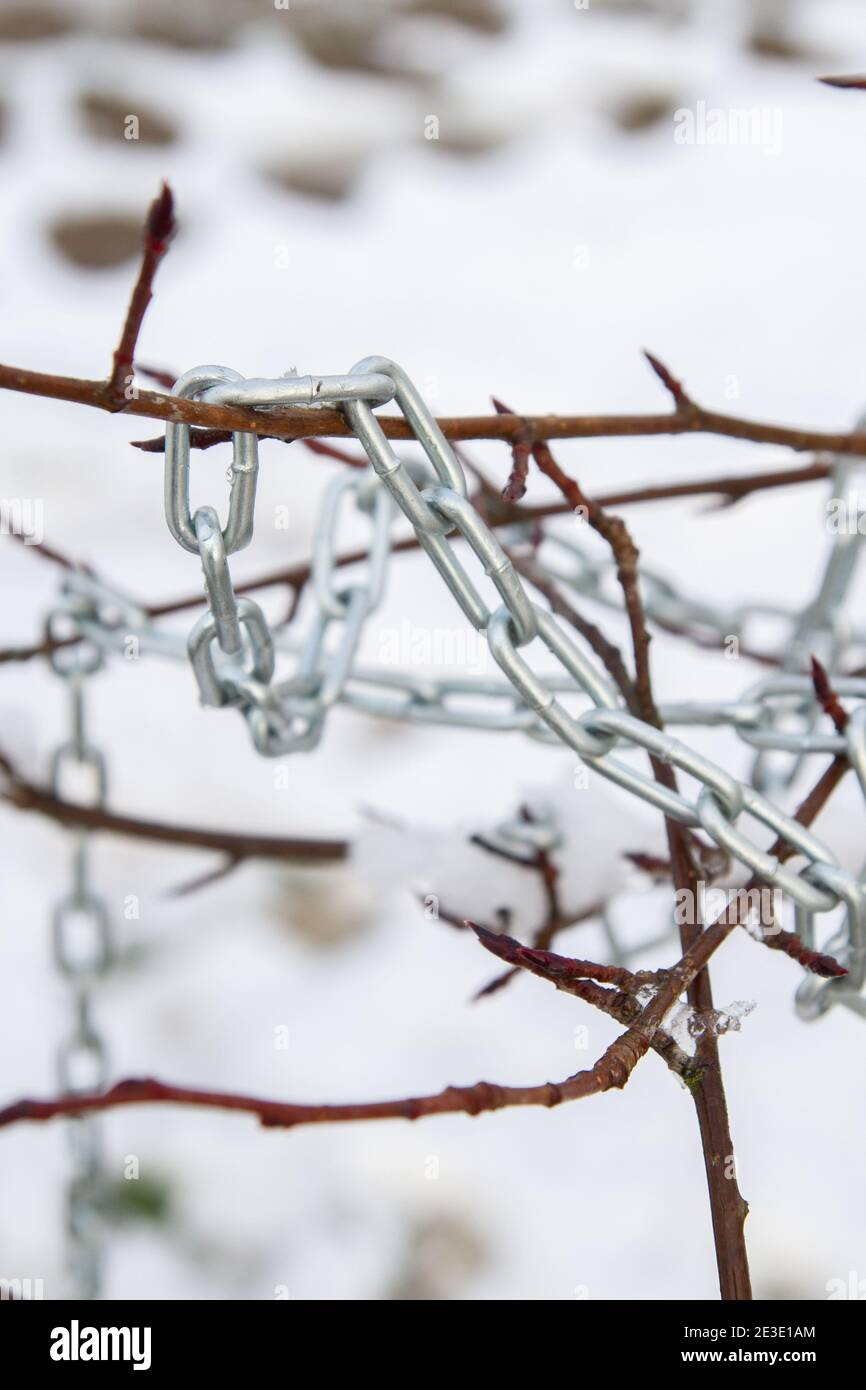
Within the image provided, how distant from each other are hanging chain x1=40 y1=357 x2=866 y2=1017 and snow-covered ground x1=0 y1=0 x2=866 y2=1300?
137 mm

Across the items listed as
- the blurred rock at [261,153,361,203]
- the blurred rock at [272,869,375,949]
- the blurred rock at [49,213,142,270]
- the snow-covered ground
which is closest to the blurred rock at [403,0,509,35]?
the snow-covered ground

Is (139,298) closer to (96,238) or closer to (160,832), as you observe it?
(160,832)

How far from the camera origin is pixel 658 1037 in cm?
43

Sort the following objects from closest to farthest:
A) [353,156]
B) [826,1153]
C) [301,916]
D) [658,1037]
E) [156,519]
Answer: [658,1037], [826,1153], [301,916], [156,519], [353,156]

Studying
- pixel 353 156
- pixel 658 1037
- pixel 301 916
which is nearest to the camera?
pixel 658 1037

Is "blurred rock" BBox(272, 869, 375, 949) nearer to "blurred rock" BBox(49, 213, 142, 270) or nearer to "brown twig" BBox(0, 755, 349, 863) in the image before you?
"brown twig" BBox(0, 755, 349, 863)

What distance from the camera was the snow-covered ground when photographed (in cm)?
152

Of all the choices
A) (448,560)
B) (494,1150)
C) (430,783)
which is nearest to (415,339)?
(430,783)

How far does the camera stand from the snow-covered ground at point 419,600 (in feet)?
4.99

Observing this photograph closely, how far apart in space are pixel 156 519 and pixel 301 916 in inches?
32.7

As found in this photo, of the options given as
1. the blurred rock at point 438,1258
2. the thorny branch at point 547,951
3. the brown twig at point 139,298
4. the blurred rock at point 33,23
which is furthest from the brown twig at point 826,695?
the blurred rock at point 33,23

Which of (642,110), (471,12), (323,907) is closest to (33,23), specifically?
(471,12)

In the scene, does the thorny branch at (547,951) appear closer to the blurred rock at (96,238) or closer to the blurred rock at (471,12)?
the blurred rock at (96,238)
